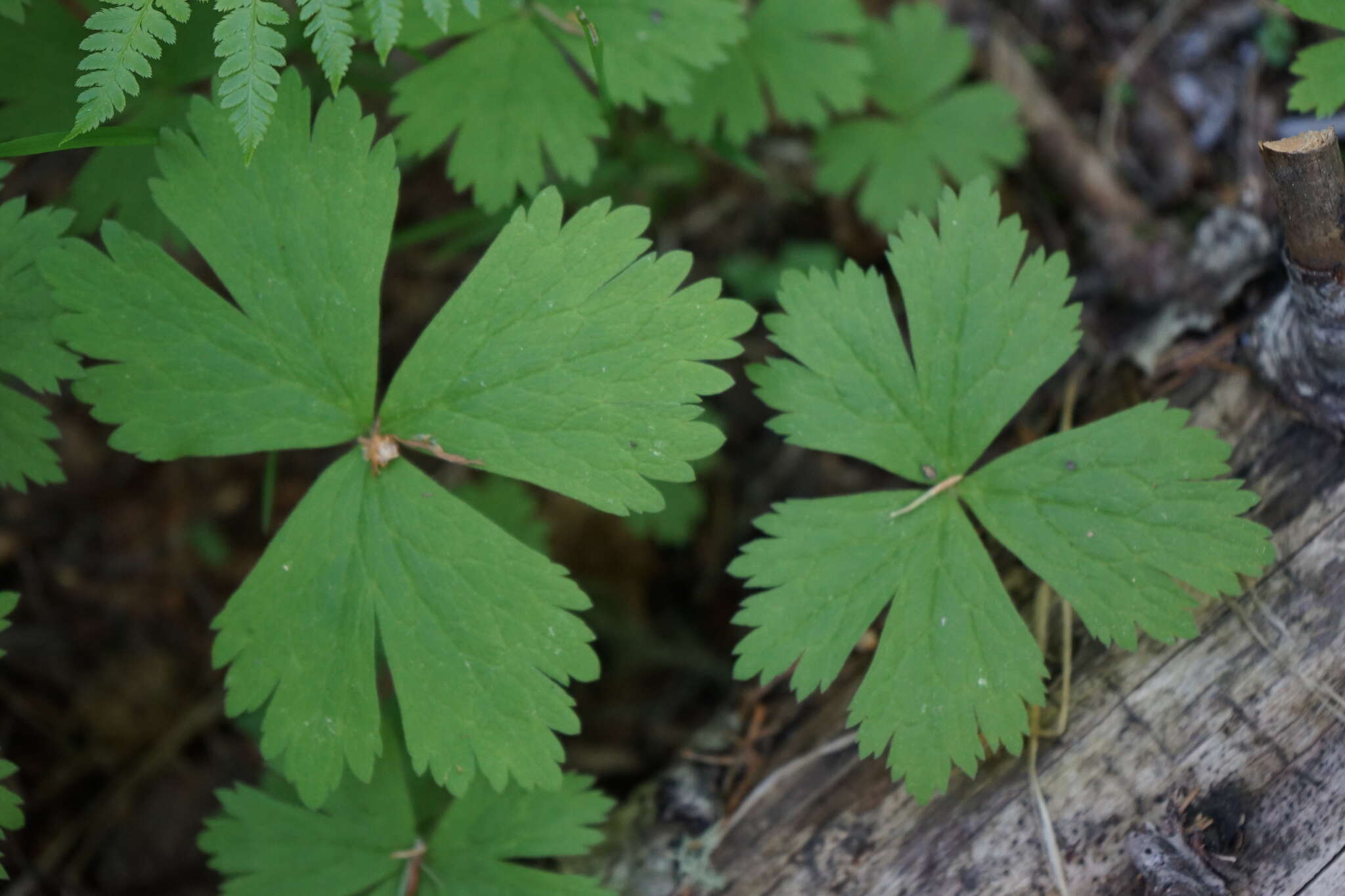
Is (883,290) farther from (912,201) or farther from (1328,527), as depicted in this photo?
(912,201)

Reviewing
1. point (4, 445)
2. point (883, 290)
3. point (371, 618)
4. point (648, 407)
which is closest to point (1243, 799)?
point (883, 290)

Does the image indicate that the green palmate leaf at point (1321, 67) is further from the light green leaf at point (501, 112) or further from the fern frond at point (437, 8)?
the fern frond at point (437, 8)

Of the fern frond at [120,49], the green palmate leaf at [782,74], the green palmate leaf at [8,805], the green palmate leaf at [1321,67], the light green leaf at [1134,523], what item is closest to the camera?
the fern frond at [120,49]

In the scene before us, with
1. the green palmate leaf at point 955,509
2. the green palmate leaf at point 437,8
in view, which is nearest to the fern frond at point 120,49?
the green palmate leaf at point 437,8

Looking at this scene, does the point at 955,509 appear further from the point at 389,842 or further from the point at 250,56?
the point at 250,56

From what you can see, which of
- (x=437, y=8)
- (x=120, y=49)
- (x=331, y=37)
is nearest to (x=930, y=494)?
(x=437, y=8)
